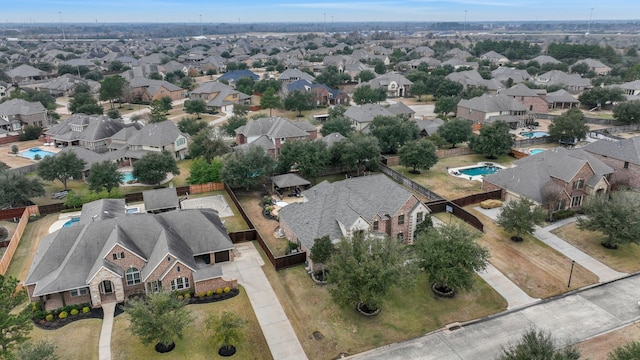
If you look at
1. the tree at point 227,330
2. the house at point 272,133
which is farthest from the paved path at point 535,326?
the house at point 272,133

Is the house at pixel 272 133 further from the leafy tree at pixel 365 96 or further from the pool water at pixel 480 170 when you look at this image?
the leafy tree at pixel 365 96

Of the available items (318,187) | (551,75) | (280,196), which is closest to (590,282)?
(318,187)

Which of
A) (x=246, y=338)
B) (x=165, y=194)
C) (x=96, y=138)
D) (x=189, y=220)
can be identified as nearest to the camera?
(x=246, y=338)

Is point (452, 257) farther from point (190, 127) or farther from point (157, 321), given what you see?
point (190, 127)

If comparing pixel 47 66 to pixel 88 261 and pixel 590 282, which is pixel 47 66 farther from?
pixel 590 282

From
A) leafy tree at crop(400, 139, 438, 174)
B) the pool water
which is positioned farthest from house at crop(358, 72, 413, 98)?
leafy tree at crop(400, 139, 438, 174)

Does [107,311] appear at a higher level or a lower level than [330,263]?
lower

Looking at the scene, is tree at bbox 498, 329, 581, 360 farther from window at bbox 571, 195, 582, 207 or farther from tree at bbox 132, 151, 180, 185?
tree at bbox 132, 151, 180, 185
